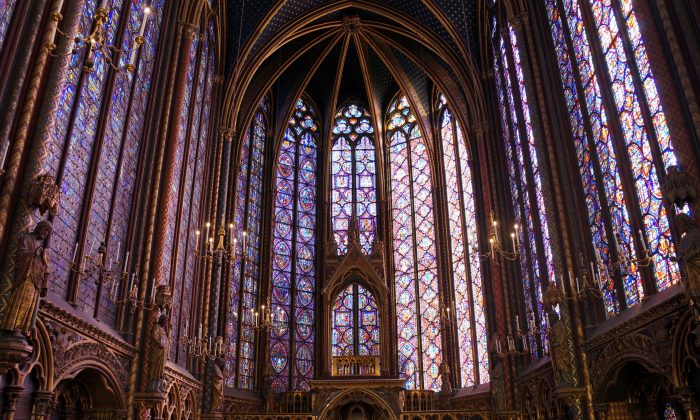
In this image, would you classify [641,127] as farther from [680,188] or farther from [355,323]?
[355,323]

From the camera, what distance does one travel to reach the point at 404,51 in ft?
87.3

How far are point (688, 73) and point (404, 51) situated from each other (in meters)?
18.1

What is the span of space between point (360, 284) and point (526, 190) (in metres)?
8.39

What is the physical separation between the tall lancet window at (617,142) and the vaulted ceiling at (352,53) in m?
8.27

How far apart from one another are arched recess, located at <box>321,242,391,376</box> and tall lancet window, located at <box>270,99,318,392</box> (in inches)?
70.6

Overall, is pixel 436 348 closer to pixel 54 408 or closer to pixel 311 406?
pixel 311 406

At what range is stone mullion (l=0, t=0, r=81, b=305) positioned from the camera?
27.3ft

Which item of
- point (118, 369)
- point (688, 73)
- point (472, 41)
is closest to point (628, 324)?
point (688, 73)

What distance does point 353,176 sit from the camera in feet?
94.5

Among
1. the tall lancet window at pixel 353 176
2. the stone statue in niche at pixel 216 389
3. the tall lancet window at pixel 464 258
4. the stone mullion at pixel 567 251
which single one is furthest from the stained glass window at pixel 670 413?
the tall lancet window at pixel 353 176

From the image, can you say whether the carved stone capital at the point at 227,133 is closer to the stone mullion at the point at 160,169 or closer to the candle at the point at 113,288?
the stone mullion at the point at 160,169

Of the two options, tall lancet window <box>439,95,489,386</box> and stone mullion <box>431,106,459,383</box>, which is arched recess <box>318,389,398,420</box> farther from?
stone mullion <box>431,106,459,383</box>

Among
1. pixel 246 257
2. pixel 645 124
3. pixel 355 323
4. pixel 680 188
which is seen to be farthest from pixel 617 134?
pixel 246 257

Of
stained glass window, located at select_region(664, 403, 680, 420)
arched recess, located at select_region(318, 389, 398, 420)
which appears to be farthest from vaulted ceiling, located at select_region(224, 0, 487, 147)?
stained glass window, located at select_region(664, 403, 680, 420)
